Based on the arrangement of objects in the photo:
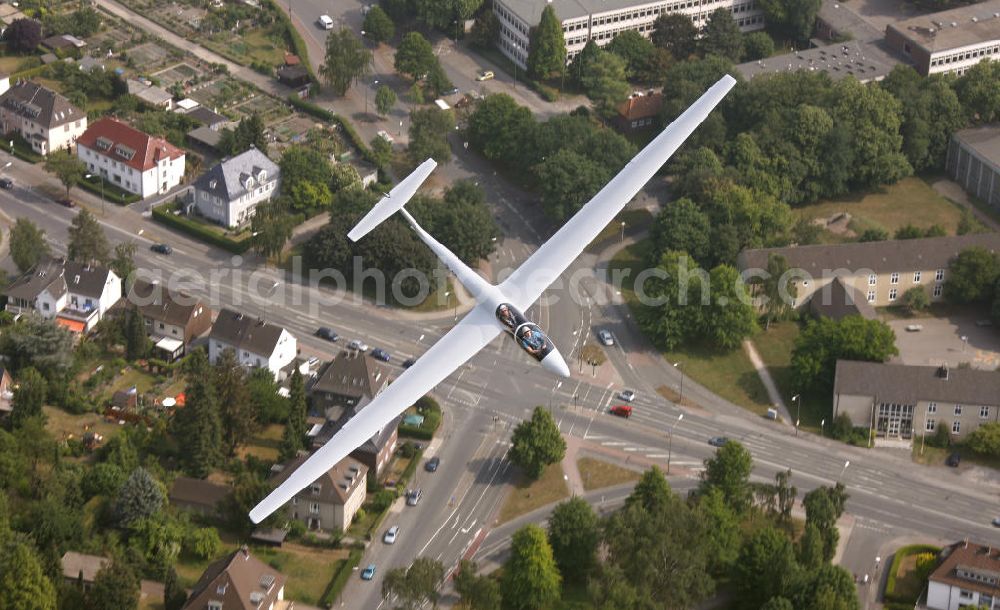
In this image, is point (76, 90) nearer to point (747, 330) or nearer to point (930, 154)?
point (747, 330)

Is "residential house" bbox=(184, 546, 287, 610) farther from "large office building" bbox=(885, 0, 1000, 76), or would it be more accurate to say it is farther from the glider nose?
"large office building" bbox=(885, 0, 1000, 76)

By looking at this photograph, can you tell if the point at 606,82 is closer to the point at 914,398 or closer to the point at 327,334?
the point at 327,334

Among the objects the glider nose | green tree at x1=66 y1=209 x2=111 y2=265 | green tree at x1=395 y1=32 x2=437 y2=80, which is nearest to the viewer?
the glider nose

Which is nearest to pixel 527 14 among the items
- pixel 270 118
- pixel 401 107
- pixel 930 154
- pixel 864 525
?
pixel 401 107

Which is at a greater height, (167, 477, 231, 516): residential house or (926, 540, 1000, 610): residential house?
(926, 540, 1000, 610): residential house

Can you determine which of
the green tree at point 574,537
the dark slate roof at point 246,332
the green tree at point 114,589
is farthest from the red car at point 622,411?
the green tree at point 114,589

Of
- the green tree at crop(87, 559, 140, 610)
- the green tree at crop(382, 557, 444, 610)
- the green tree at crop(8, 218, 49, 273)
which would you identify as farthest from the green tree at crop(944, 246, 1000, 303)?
the green tree at crop(8, 218, 49, 273)

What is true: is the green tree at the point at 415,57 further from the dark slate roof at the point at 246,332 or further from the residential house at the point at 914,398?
the residential house at the point at 914,398
